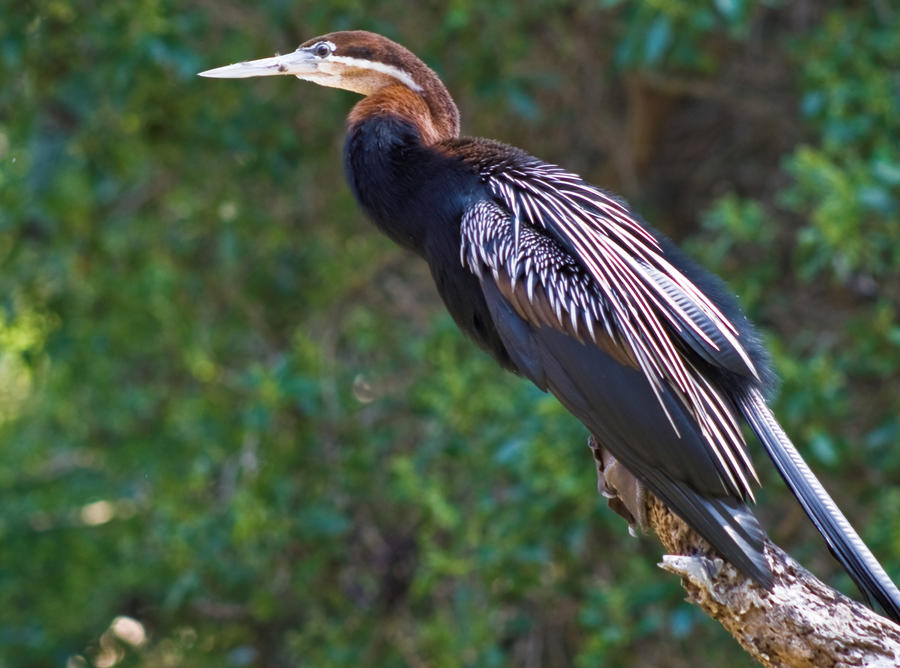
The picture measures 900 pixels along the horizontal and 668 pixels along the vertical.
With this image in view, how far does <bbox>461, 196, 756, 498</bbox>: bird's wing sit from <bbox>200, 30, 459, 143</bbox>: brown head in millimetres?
375

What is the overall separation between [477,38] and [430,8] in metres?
0.40

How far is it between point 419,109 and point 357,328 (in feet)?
6.94

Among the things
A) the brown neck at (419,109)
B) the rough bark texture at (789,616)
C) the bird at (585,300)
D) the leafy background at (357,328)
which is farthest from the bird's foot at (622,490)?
the leafy background at (357,328)

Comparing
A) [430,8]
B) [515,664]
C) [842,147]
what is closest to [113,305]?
[430,8]

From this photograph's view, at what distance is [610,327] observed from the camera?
9.70 ft

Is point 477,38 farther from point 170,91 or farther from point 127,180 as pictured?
point 127,180

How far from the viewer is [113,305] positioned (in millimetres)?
5539

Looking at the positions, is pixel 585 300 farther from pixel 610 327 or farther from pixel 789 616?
pixel 789 616

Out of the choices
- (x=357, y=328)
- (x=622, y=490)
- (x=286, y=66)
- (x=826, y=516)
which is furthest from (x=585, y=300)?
(x=357, y=328)

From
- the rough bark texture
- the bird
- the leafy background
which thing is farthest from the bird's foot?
the leafy background

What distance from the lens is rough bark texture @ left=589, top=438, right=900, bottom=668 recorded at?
7.80 ft

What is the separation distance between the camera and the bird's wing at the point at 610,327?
2.78m

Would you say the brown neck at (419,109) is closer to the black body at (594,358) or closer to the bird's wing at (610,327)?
the black body at (594,358)

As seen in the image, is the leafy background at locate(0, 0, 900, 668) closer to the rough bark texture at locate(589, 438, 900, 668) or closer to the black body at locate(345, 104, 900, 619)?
the black body at locate(345, 104, 900, 619)
